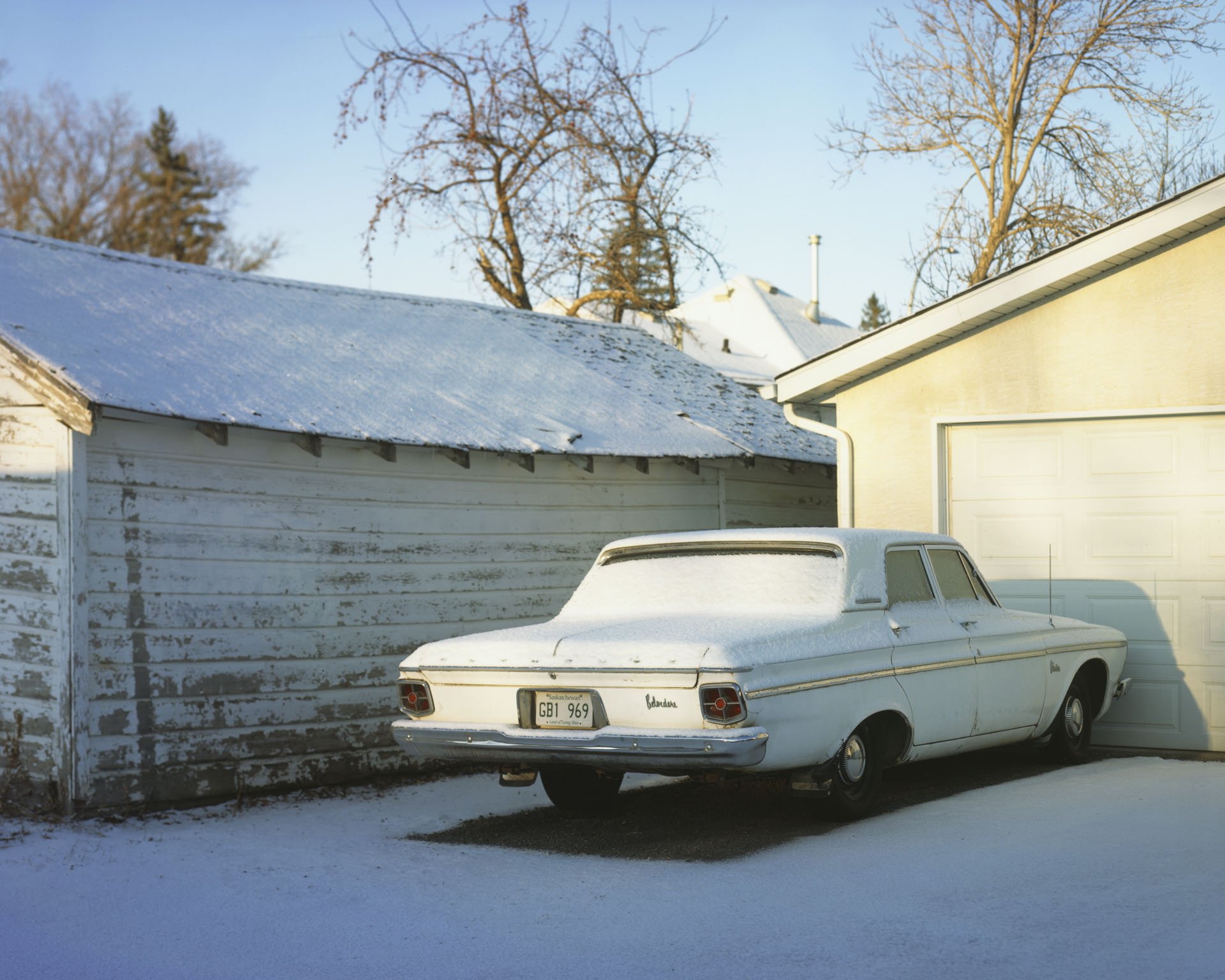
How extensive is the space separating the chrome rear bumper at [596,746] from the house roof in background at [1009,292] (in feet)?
15.5

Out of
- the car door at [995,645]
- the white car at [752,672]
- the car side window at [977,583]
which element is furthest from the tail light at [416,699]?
the car side window at [977,583]

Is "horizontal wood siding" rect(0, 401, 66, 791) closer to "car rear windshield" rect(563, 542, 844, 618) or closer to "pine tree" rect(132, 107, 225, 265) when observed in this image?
"car rear windshield" rect(563, 542, 844, 618)

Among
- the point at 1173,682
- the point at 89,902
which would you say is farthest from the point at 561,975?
the point at 1173,682

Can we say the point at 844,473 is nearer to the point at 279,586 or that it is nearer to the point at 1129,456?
the point at 1129,456

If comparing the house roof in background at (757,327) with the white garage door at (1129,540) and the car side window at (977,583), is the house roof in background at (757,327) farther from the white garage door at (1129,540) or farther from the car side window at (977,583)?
the car side window at (977,583)

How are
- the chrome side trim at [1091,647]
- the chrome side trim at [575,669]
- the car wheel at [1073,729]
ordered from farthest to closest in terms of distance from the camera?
the car wheel at [1073,729]
the chrome side trim at [1091,647]
the chrome side trim at [575,669]

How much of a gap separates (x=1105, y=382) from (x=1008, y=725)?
113 inches

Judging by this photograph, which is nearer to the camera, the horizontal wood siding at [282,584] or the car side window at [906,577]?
the car side window at [906,577]

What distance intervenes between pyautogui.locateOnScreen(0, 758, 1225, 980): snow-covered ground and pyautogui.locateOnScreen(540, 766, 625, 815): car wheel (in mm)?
752

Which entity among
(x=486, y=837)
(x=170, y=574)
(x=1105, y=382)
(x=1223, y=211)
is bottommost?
(x=486, y=837)

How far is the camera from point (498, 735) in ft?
21.3

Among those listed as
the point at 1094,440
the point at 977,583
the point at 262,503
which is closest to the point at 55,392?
the point at 262,503

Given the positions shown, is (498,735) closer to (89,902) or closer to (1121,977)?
(89,902)

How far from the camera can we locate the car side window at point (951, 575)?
788cm
